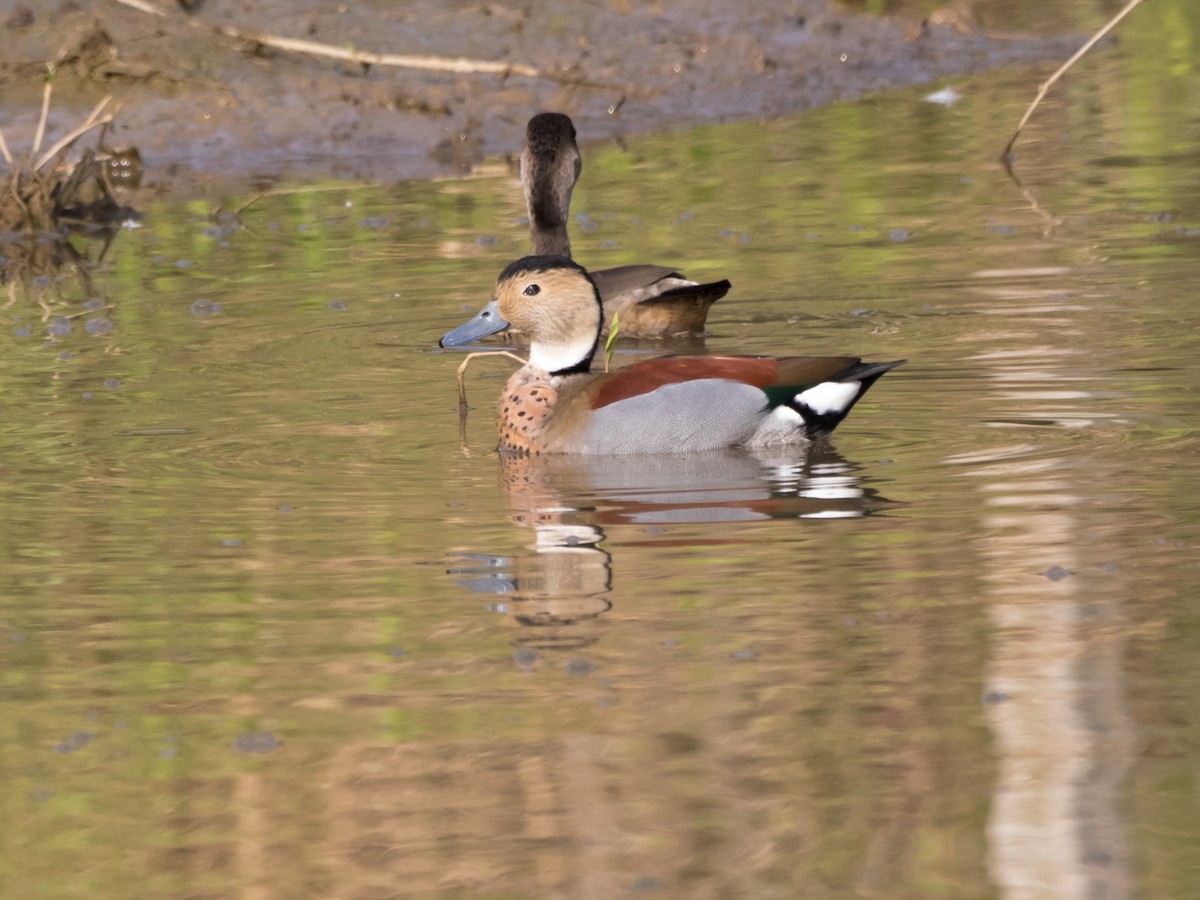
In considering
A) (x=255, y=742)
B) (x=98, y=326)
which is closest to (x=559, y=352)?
(x=98, y=326)

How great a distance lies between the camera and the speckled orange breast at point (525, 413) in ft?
28.5

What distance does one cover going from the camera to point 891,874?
14.8ft

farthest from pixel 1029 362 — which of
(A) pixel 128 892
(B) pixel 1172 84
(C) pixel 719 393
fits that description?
(B) pixel 1172 84

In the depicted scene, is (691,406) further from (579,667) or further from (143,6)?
(143,6)

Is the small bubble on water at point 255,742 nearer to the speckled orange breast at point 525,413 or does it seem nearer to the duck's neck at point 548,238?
the speckled orange breast at point 525,413

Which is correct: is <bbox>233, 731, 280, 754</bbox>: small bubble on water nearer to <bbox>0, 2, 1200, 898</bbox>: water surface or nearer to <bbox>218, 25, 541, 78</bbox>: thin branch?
<bbox>0, 2, 1200, 898</bbox>: water surface

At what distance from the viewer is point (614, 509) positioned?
7.68 m

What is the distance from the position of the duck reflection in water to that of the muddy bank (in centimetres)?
884

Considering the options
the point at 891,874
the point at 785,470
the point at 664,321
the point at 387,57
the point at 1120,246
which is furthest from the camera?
the point at 387,57

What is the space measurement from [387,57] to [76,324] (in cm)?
618

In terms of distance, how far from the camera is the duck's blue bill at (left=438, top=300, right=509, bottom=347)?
920cm

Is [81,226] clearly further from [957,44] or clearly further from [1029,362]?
[957,44]

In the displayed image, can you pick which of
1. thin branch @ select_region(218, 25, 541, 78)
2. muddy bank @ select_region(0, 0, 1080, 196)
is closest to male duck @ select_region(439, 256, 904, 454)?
→ muddy bank @ select_region(0, 0, 1080, 196)

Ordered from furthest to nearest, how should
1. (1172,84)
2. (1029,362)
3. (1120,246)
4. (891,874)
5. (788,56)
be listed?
(788,56)
(1172,84)
(1120,246)
(1029,362)
(891,874)
